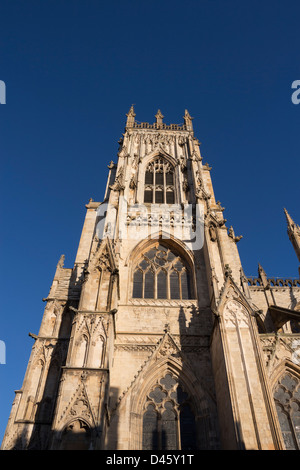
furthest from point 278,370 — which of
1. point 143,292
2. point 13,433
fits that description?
point 13,433

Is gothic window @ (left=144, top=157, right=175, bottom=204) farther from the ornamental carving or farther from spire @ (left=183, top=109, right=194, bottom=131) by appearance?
the ornamental carving

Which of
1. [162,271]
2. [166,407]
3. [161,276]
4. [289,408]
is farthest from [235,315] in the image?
[162,271]

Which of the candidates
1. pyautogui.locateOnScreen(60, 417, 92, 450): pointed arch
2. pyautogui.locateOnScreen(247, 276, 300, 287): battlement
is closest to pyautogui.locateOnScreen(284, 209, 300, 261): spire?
pyautogui.locateOnScreen(247, 276, 300, 287): battlement

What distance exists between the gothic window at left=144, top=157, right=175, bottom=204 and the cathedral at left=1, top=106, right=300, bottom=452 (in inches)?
130

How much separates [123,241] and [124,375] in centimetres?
709

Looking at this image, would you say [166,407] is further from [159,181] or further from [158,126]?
[158,126]

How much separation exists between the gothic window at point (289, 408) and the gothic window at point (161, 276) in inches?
212

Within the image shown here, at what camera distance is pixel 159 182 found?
2405cm

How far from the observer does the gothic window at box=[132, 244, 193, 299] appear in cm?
1639

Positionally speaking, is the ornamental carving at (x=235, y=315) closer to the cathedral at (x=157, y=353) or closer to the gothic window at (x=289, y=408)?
the cathedral at (x=157, y=353)

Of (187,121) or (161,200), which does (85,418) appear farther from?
(187,121)

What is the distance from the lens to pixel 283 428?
11305 mm

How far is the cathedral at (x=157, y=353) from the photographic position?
401 inches

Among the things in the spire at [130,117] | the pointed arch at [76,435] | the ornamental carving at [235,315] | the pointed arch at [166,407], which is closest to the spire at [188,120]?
the spire at [130,117]
